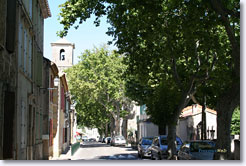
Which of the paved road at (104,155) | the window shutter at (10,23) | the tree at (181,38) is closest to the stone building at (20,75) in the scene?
the window shutter at (10,23)

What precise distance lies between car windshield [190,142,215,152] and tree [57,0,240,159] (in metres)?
2.20

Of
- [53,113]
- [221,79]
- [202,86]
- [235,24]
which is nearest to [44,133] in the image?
[53,113]

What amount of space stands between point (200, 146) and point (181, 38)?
14.7ft

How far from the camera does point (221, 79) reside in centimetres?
1744

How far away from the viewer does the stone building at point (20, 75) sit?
11852 mm

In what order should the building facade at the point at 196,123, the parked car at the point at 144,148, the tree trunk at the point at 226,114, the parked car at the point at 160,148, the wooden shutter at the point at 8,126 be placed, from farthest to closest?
the building facade at the point at 196,123
the parked car at the point at 144,148
the parked car at the point at 160,148
the tree trunk at the point at 226,114
the wooden shutter at the point at 8,126

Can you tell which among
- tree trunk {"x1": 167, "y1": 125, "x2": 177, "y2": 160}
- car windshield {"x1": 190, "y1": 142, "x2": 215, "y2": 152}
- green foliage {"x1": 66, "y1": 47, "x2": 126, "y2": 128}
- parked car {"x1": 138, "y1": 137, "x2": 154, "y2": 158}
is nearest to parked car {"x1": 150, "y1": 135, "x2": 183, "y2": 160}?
tree trunk {"x1": 167, "y1": 125, "x2": 177, "y2": 160}

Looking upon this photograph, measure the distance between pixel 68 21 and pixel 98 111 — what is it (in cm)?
4712

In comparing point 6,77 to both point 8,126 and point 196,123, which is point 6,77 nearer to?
point 8,126

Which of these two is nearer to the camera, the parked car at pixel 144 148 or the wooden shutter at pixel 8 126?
the wooden shutter at pixel 8 126

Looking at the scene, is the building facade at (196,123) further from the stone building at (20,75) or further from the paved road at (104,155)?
the stone building at (20,75)

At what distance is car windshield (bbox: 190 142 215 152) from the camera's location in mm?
17297

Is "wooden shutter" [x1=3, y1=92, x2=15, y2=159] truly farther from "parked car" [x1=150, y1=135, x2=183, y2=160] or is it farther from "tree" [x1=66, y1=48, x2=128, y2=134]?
"tree" [x1=66, y1=48, x2=128, y2=134]

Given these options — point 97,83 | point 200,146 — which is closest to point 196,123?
point 97,83
